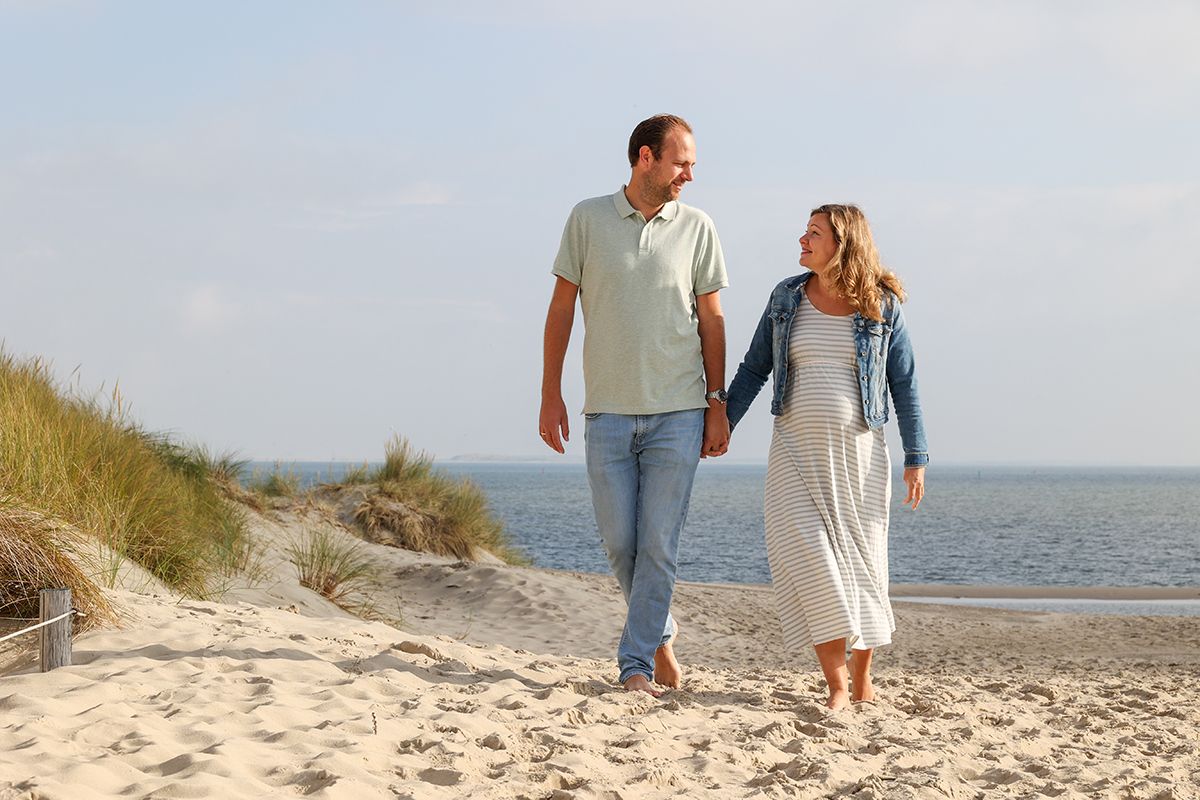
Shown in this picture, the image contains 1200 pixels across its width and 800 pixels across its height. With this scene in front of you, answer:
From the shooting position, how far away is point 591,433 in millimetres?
4547

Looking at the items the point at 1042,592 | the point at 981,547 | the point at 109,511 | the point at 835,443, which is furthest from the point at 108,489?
the point at 981,547

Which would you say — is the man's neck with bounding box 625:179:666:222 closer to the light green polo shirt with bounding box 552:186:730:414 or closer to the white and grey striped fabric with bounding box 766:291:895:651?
the light green polo shirt with bounding box 552:186:730:414

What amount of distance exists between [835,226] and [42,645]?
358 cm

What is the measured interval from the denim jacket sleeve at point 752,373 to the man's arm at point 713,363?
0.38 feet

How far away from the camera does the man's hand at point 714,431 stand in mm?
4594

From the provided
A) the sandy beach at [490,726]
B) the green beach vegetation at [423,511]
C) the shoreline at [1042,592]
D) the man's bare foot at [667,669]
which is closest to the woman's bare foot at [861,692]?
the sandy beach at [490,726]

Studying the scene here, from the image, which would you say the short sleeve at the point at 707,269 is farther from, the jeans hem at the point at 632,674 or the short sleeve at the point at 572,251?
the jeans hem at the point at 632,674

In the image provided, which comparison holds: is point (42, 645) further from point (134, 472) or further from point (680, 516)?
point (134, 472)

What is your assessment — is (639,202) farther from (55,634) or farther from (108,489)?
(108,489)

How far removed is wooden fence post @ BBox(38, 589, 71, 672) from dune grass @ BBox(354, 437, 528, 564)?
845 cm

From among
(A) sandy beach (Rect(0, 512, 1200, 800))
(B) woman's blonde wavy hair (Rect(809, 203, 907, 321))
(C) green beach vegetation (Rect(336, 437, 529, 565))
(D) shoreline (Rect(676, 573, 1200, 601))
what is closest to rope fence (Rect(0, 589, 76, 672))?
(A) sandy beach (Rect(0, 512, 1200, 800))

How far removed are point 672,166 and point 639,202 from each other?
21 centimetres

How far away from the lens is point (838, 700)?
4492 mm

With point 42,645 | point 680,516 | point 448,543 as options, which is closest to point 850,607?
point 680,516
